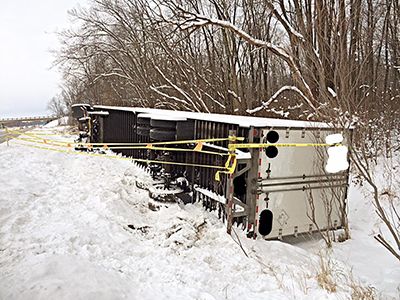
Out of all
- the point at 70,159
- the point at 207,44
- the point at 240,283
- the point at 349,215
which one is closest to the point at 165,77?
the point at 207,44

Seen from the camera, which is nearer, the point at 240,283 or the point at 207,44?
the point at 240,283

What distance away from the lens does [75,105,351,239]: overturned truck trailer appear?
18.6 ft

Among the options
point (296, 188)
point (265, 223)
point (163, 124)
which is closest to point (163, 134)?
point (163, 124)

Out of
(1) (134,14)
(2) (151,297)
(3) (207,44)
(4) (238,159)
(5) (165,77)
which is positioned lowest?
(2) (151,297)

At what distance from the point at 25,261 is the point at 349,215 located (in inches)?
258

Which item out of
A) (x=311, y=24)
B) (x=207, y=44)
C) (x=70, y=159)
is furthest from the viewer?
(x=207, y=44)

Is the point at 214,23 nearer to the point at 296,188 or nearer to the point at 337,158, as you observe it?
the point at 296,188

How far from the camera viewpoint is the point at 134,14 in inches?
746

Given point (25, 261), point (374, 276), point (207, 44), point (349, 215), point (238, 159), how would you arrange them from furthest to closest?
1. point (207, 44)
2. point (349, 215)
3. point (238, 159)
4. point (374, 276)
5. point (25, 261)

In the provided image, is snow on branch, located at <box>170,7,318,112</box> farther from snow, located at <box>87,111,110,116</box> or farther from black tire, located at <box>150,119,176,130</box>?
snow, located at <box>87,111,110,116</box>

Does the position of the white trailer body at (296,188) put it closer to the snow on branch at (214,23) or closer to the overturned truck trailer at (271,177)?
the overturned truck trailer at (271,177)

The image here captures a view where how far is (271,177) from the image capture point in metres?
5.76

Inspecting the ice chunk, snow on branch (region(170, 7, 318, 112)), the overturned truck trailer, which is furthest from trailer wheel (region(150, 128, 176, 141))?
the ice chunk

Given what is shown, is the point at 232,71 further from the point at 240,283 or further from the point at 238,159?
the point at 240,283
